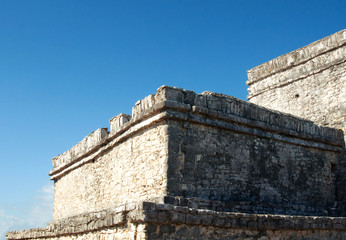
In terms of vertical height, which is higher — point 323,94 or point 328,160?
point 323,94

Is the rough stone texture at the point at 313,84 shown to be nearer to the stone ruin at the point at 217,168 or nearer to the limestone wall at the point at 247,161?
the stone ruin at the point at 217,168

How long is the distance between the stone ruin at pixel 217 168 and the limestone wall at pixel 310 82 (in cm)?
3

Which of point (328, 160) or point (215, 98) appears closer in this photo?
point (215, 98)

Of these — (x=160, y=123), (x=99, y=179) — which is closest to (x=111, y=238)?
(x=160, y=123)

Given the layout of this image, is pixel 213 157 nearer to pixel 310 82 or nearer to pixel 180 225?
pixel 180 225

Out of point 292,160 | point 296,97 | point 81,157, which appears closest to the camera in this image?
point 292,160

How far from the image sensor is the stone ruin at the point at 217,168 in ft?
21.0

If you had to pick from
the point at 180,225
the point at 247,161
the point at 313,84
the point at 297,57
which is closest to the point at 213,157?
the point at 247,161

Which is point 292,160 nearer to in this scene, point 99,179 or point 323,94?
point 323,94

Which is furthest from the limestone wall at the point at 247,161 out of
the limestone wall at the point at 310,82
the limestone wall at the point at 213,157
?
the limestone wall at the point at 310,82

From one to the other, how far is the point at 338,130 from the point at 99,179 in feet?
20.5

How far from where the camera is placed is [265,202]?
28.9 feet

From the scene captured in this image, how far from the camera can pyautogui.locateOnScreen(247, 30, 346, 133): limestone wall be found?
37.1 feet

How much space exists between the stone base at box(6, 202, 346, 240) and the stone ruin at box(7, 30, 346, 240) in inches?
0.6
